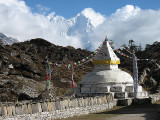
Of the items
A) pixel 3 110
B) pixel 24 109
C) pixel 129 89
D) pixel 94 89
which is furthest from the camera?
pixel 129 89

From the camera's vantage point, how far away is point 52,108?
1207 centimetres

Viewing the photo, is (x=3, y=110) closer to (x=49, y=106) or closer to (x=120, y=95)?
(x=49, y=106)

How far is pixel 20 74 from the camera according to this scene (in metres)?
32.7

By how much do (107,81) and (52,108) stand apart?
830 centimetres

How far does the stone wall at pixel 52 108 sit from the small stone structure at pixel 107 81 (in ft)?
8.50

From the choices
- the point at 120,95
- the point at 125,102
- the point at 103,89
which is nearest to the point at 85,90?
the point at 103,89

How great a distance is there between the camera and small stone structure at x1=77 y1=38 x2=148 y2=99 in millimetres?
19125

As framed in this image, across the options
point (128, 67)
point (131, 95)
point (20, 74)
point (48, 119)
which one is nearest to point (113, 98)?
point (131, 95)

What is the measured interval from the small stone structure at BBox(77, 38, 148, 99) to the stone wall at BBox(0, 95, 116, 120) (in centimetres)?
259

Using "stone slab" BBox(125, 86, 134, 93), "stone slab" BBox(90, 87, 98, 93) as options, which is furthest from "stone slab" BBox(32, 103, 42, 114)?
"stone slab" BBox(125, 86, 134, 93)

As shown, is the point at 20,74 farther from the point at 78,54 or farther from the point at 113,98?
the point at 78,54

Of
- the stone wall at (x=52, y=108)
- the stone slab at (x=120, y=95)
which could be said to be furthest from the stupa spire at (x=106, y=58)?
the stone wall at (x=52, y=108)

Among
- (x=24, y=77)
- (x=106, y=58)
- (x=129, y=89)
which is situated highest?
(x=106, y=58)

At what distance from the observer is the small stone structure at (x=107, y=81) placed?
19125 millimetres
